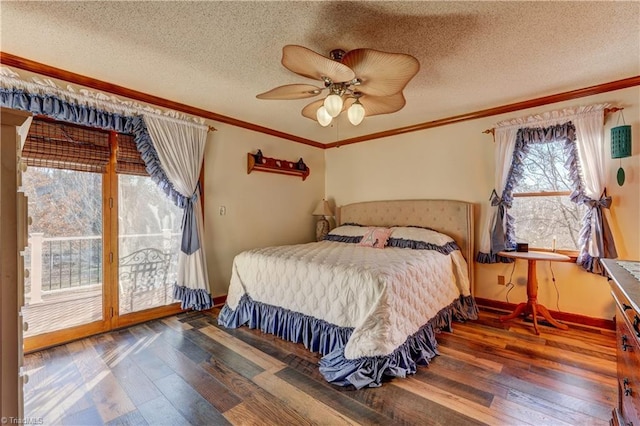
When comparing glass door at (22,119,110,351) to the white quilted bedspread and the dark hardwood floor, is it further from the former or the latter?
the white quilted bedspread

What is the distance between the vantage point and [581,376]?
2006 mm

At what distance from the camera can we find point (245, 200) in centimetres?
392

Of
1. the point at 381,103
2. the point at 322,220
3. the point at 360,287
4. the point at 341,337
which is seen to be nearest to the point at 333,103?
the point at 381,103

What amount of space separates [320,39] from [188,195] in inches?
84.0

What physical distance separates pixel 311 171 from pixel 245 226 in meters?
1.54

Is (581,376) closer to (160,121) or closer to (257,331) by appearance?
(257,331)

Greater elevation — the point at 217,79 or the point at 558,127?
the point at 217,79

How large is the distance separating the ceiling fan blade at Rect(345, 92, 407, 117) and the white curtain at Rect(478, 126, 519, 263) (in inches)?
62.4

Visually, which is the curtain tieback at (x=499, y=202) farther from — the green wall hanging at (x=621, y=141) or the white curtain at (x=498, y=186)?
the green wall hanging at (x=621, y=141)

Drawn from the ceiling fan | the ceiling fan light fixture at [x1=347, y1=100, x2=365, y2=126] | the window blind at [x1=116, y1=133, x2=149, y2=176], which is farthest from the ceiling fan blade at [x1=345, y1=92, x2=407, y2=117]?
the window blind at [x1=116, y1=133, x2=149, y2=176]

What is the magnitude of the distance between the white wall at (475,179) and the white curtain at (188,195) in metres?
2.32

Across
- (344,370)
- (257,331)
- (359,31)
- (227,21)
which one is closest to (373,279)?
(344,370)

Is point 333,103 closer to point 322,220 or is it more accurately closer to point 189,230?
point 189,230

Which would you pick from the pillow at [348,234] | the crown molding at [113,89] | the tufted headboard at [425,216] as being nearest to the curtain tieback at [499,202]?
the tufted headboard at [425,216]
